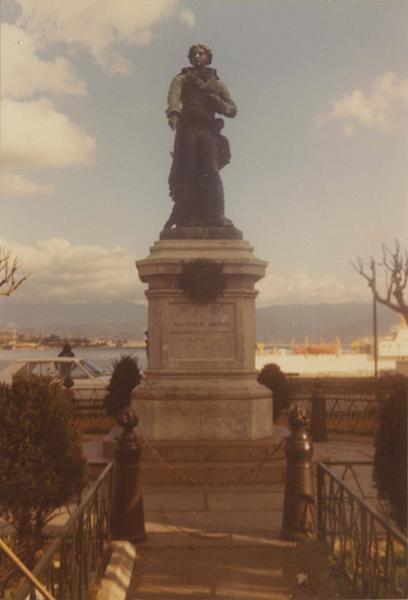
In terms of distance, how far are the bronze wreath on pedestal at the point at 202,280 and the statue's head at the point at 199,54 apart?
3.73 m

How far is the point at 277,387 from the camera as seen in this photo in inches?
602

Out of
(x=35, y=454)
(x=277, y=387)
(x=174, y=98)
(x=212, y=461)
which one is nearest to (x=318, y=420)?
(x=277, y=387)

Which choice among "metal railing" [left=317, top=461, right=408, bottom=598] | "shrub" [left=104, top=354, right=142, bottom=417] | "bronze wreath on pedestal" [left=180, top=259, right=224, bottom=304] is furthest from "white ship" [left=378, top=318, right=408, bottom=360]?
"metal railing" [left=317, top=461, right=408, bottom=598]

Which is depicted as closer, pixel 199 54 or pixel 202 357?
pixel 202 357

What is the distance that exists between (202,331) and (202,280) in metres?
0.83

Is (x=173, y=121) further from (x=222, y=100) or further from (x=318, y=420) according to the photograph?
(x=318, y=420)

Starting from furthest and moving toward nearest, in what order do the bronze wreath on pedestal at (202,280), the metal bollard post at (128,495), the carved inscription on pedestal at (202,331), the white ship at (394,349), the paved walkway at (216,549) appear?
the white ship at (394,349) < the carved inscription on pedestal at (202,331) < the bronze wreath on pedestal at (202,280) < the metal bollard post at (128,495) < the paved walkway at (216,549)

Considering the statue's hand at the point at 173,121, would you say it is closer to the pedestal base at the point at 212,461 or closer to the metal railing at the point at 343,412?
the pedestal base at the point at 212,461

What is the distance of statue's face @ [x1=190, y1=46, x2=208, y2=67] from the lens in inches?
518

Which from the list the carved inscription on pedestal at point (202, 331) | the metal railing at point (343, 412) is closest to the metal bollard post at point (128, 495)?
the metal railing at point (343, 412)

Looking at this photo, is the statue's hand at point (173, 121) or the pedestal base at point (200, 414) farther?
the statue's hand at point (173, 121)

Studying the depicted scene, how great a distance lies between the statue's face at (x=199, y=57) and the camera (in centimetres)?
1317

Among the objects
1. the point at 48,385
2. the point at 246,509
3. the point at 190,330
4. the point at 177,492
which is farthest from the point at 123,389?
the point at 48,385

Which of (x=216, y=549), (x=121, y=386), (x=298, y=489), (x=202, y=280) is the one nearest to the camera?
(x=216, y=549)
